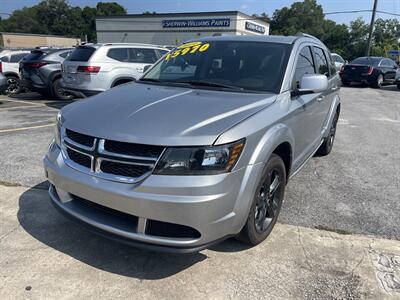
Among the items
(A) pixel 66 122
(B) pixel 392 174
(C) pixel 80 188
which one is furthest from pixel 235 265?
(B) pixel 392 174

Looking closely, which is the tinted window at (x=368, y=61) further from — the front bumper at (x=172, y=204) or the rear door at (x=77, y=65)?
the front bumper at (x=172, y=204)

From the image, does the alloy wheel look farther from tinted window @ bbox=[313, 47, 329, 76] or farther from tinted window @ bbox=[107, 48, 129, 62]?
tinted window @ bbox=[313, 47, 329, 76]

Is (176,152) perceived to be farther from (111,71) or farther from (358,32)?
(358,32)

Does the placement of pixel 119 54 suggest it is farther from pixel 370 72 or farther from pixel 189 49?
pixel 370 72

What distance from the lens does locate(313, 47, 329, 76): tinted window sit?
460 centimetres

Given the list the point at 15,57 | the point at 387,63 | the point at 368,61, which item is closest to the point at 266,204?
the point at 15,57

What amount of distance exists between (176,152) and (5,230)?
2.02m

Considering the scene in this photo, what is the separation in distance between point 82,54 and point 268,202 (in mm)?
7526

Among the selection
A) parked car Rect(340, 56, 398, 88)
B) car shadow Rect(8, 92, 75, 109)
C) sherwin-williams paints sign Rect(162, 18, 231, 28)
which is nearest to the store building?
sherwin-williams paints sign Rect(162, 18, 231, 28)

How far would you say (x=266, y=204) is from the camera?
10.2 ft

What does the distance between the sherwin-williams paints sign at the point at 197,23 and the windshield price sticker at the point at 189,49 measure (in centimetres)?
4023

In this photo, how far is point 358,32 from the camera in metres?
68.1

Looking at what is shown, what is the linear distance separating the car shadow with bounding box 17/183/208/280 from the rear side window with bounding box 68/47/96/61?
6.22m

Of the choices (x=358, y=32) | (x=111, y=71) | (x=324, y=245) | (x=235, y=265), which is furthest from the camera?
(x=358, y=32)
